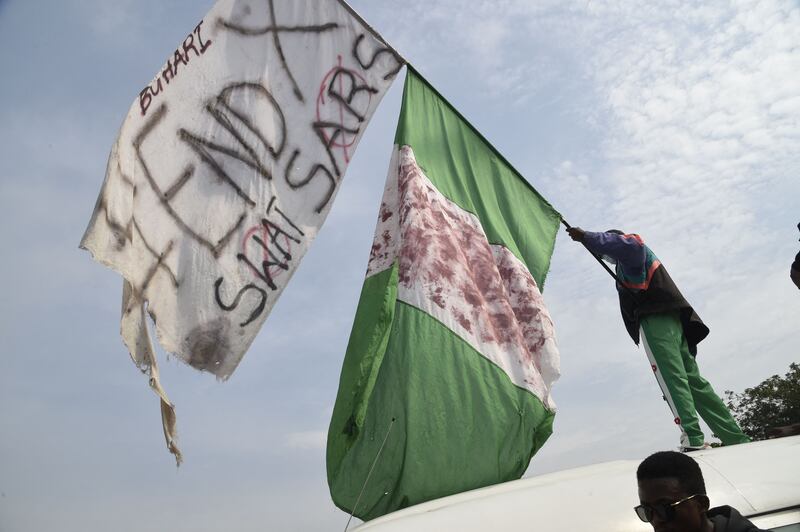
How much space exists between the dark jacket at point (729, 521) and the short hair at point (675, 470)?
0.22 ft

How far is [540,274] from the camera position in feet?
13.5

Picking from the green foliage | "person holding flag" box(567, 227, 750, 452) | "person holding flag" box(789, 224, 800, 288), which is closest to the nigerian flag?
"person holding flag" box(567, 227, 750, 452)

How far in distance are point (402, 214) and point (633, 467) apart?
1.76 m

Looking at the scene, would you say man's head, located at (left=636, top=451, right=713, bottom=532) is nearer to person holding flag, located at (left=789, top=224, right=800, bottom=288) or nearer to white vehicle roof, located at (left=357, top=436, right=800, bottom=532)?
white vehicle roof, located at (left=357, top=436, right=800, bottom=532)

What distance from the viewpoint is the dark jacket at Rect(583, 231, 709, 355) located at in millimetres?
4258

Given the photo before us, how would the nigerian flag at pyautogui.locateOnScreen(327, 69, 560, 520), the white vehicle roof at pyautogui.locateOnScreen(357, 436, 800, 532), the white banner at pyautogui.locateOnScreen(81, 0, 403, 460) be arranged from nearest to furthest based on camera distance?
the white vehicle roof at pyautogui.locateOnScreen(357, 436, 800, 532)
the nigerian flag at pyautogui.locateOnScreen(327, 69, 560, 520)
the white banner at pyautogui.locateOnScreen(81, 0, 403, 460)

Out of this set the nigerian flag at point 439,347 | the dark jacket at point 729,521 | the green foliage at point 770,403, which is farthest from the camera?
the green foliage at point 770,403

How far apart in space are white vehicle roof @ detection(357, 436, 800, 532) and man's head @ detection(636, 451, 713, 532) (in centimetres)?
17

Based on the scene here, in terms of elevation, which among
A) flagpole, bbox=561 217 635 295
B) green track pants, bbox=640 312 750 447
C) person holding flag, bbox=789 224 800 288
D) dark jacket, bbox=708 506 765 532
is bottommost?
dark jacket, bbox=708 506 765 532

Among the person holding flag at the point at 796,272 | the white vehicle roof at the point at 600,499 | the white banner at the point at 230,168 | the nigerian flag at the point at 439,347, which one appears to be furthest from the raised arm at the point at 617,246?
the white vehicle roof at the point at 600,499

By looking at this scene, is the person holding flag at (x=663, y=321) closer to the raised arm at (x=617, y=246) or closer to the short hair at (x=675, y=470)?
the raised arm at (x=617, y=246)

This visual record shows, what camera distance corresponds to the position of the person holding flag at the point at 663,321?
13.5ft

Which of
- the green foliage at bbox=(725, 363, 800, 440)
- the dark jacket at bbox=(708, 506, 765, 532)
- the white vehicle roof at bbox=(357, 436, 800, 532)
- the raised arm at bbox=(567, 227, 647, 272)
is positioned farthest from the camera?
the green foliage at bbox=(725, 363, 800, 440)

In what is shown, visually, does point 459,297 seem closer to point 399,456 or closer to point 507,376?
point 507,376
